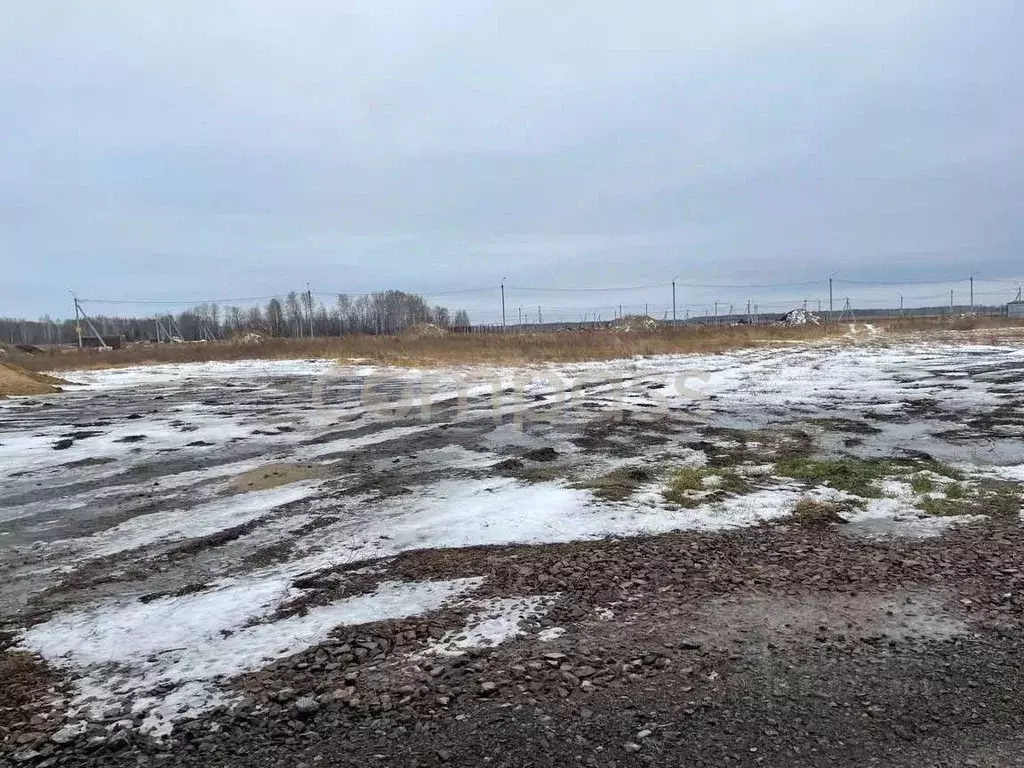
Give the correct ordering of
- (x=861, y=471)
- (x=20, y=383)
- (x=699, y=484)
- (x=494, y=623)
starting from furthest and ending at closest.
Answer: (x=20, y=383) < (x=861, y=471) < (x=699, y=484) < (x=494, y=623)

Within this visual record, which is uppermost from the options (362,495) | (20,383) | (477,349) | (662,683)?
(477,349)

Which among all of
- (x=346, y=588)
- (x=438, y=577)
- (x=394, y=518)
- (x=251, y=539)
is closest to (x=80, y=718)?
(x=346, y=588)

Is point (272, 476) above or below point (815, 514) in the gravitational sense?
above

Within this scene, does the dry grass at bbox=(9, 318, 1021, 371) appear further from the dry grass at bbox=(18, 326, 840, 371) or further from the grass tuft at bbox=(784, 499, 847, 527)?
the grass tuft at bbox=(784, 499, 847, 527)

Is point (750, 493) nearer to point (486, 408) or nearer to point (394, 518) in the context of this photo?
point (394, 518)

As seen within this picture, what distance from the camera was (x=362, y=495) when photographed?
662 centimetres

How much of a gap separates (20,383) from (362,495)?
17.6m

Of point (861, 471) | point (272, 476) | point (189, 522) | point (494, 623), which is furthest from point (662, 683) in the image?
point (272, 476)

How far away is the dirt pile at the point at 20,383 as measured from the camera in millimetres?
18766

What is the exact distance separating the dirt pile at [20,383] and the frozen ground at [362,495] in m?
4.66

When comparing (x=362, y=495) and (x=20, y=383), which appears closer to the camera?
(x=362, y=495)

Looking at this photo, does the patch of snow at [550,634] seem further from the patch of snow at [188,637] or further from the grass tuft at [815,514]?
the grass tuft at [815,514]

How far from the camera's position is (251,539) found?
17.4ft

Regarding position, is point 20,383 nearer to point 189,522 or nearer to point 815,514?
point 189,522
